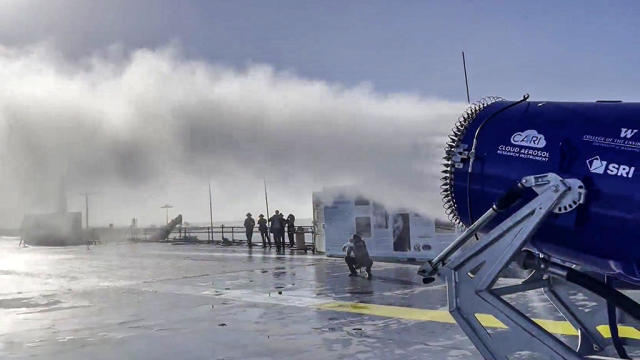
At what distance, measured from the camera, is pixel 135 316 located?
435 inches

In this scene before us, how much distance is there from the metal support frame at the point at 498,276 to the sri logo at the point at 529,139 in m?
0.47

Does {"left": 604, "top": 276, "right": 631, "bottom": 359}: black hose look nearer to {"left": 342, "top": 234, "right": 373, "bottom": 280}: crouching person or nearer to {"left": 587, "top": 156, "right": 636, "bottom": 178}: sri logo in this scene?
{"left": 587, "top": 156, "right": 636, "bottom": 178}: sri logo

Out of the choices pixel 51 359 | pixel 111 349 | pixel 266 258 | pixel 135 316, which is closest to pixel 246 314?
pixel 135 316

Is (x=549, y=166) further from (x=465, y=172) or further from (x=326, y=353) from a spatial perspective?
(x=326, y=353)

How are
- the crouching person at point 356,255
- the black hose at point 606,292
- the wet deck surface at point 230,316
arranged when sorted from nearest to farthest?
1. the black hose at point 606,292
2. the wet deck surface at point 230,316
3. the crouching person at point 356,255

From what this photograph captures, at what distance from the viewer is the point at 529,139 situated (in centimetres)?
576

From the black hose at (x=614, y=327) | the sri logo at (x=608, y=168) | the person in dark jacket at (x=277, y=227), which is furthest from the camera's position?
the person in dark jacket at (x=277, y=227)

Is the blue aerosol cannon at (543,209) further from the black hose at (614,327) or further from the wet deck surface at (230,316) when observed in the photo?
the wet deck surface at (230,316)

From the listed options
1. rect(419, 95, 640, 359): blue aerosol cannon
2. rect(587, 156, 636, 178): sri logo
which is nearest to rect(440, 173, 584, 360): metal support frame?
rect(419, 95, 640, 359): blue aerosol cannon

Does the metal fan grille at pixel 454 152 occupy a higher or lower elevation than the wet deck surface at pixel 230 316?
higher

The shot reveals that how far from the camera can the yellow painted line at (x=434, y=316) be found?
8.31 m

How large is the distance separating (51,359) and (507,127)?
19.9ft

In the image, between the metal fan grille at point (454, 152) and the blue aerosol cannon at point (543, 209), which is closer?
the blue aerosol cannon at point (543, 209)

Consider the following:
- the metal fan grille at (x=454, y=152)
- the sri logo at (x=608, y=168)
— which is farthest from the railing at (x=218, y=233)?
the sri logo at (x=608, y=168)
